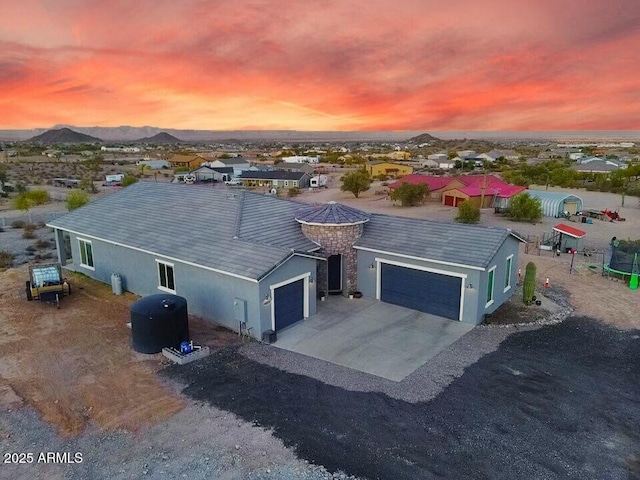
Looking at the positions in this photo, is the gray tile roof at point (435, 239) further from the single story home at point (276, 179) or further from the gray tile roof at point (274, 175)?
the gray tile roof at point (274, 175)

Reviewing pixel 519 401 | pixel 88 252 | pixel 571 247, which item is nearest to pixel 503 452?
pixel 519 401

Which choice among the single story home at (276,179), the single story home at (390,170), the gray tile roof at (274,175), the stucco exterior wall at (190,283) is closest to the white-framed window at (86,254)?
the stucco exterior wall at (190,283)

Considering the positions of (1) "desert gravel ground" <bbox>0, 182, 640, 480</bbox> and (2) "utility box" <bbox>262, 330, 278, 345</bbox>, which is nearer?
(1) "desert gravel ground" <bbox>0, 182, 640, 480</bbox>

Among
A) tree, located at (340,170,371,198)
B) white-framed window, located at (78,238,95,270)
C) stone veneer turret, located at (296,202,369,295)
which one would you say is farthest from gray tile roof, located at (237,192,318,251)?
tree, located at (340,170,371,198)

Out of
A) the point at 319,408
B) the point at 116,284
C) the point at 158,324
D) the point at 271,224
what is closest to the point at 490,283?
the point at 271,224

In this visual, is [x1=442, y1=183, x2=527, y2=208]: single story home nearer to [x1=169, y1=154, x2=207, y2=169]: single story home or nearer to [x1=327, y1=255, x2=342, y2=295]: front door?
[x1=327, y1=255, x2=342, y2=295]: front door

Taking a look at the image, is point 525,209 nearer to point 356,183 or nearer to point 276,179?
point 356,183
